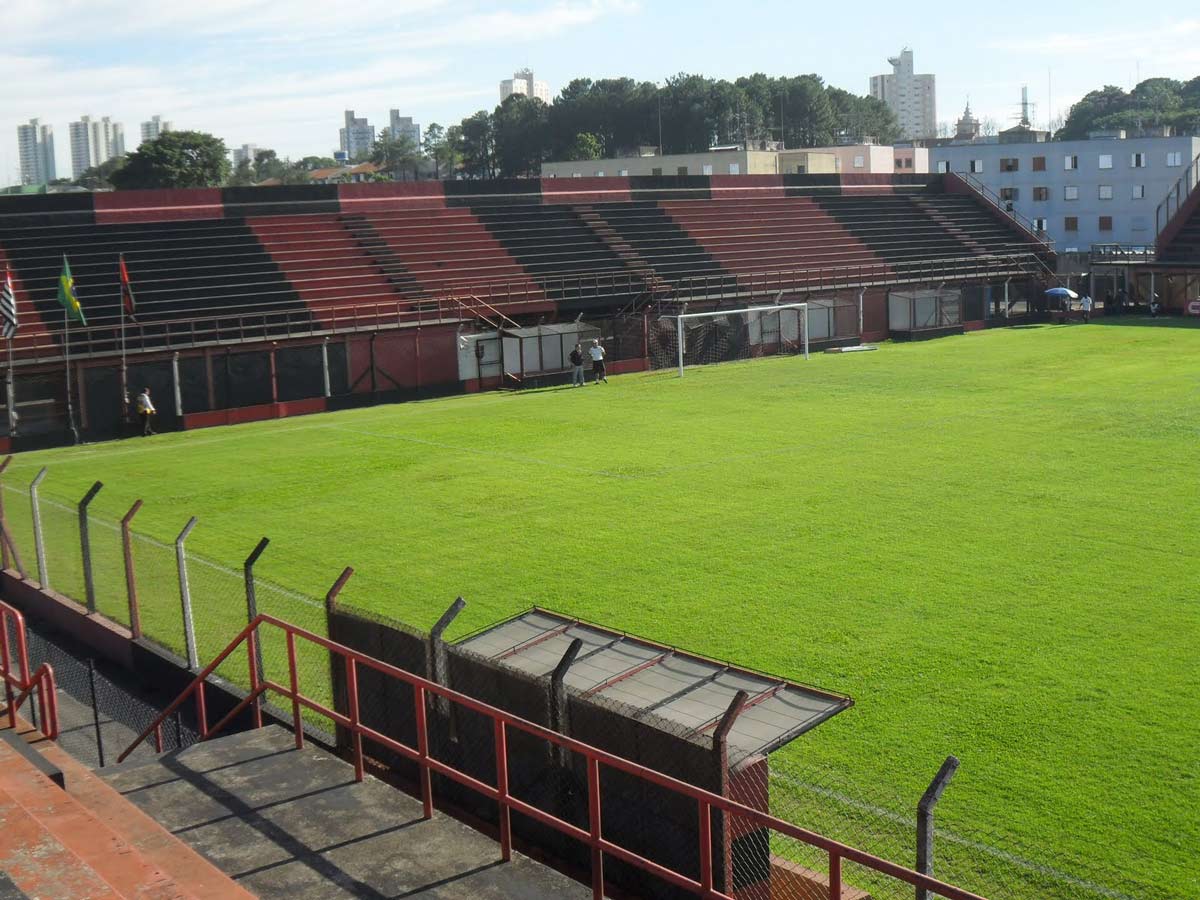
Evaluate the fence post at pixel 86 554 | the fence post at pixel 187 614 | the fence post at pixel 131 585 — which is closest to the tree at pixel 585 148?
the fence post at pixel 86 554

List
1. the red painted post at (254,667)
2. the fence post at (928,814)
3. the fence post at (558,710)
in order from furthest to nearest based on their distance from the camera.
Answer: the red painted post at (254,667) < the fence post at (558,710) < the fence post at (928,814)

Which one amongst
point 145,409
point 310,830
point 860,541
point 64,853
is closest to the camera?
point 64,853

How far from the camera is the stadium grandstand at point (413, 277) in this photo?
3891cm

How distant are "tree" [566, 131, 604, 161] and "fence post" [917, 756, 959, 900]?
14740 centimetres

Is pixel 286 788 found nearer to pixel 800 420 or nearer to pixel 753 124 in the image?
pixel 800 420

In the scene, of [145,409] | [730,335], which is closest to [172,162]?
[730,335]

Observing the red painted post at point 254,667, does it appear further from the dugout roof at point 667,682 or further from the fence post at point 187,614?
the fence post at point 187,614

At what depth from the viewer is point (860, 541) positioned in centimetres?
2047

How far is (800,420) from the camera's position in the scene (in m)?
33.7

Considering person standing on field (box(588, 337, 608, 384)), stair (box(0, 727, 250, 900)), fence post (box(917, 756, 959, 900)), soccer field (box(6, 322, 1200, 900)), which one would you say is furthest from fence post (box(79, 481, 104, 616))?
person standing on field (box(588, 337, 608, 384))

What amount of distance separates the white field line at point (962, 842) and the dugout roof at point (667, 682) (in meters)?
1.36

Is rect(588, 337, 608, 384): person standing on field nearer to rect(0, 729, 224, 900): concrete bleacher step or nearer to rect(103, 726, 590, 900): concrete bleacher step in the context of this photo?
rect(103, 726, 590, 900): concrete bleacher step

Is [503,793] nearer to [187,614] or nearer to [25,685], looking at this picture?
[25,685]

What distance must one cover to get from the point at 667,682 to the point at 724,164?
8994 centimetres
